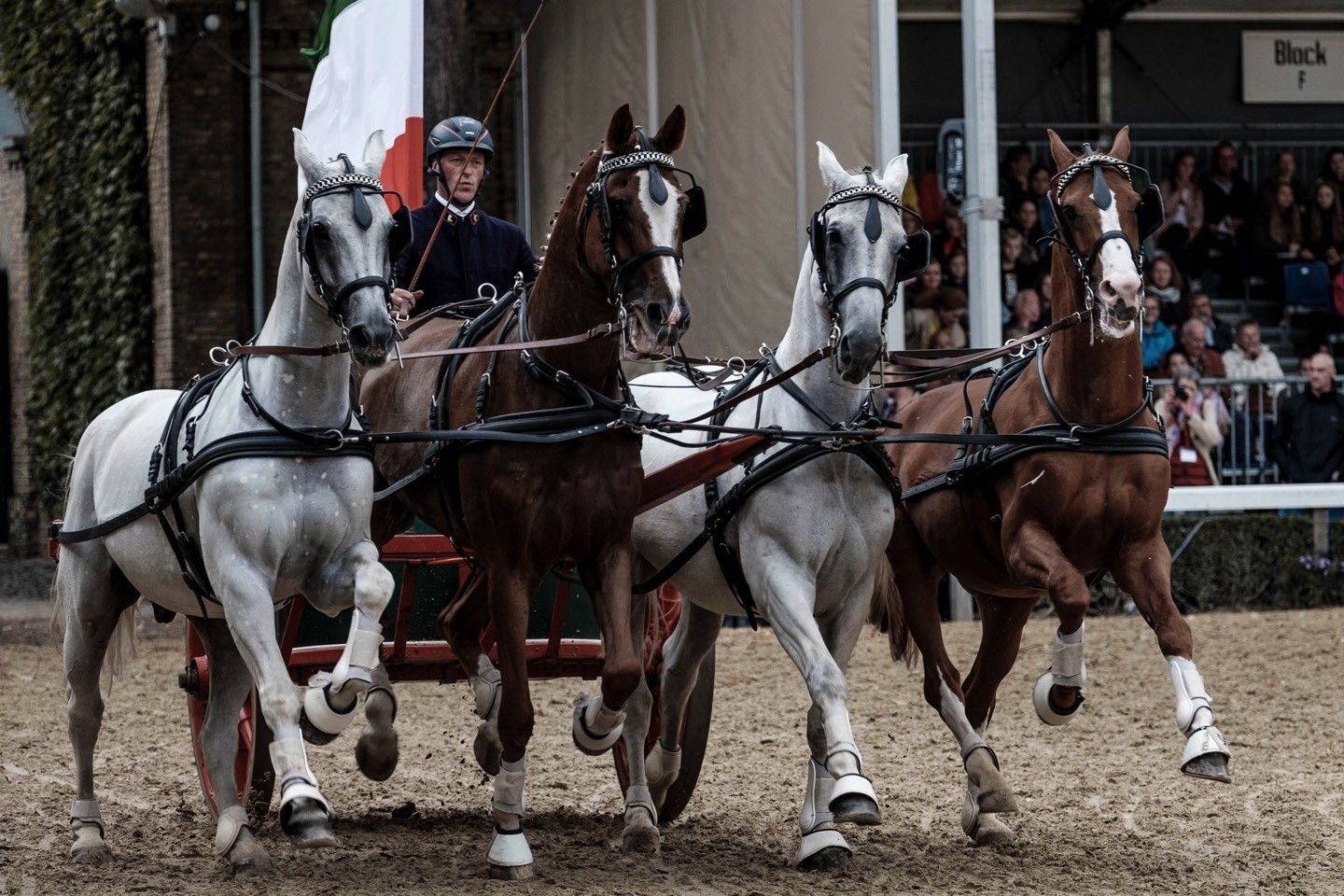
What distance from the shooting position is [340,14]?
995 centimetres

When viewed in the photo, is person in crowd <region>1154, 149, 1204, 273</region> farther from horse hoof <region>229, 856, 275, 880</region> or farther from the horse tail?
horse hoof <region>229, 856, 275, 880</region>

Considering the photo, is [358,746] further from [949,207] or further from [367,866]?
[949,207]

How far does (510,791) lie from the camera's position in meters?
5.66

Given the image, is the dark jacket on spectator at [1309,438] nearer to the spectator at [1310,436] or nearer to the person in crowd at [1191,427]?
the spectator at [1310,436]

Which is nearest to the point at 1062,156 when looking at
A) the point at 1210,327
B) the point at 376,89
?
the point at 376,89

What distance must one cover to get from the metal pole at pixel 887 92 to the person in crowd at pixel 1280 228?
5.62 metres

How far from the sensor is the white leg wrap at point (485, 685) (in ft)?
20.6

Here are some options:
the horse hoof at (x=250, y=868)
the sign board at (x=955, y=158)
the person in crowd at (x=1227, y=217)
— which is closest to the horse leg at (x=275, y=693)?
the horse hoof at (x=250, y=868)

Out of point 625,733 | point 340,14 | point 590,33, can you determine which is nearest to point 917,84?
point 590,33

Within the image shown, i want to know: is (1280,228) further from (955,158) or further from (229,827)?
(229,827)

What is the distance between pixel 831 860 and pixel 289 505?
2.06 metres

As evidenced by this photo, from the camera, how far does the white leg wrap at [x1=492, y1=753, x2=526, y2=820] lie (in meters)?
5.65

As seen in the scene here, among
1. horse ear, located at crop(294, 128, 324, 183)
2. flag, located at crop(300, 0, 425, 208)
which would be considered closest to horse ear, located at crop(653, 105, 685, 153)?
horse ear, located at crop(294, 128, 324, 183)

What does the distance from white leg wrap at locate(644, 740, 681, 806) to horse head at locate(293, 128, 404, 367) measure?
7.15ft
